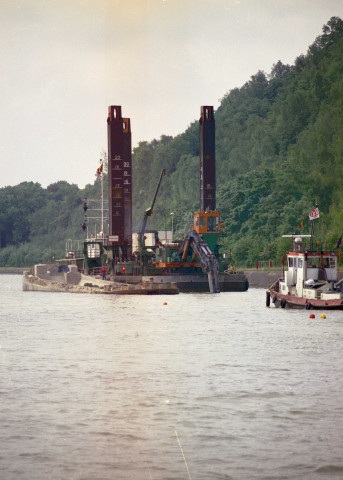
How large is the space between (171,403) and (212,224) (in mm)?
96734

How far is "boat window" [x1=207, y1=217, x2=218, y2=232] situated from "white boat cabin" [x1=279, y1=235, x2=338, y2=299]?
2043 inches

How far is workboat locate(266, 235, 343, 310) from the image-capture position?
65.8 meters

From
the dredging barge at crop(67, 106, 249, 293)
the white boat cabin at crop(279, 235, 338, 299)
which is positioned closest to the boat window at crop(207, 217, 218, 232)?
the dredging barge at crop(67, 106, 249, 293)

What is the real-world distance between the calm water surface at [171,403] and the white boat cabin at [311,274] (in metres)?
12.1

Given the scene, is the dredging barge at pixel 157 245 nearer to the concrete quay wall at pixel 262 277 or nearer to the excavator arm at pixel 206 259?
the excavator arm at pixel 206 259

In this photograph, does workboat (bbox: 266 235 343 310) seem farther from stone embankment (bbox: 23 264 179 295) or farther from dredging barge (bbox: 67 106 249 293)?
dredging barge (bbox: 67 106 249 293)

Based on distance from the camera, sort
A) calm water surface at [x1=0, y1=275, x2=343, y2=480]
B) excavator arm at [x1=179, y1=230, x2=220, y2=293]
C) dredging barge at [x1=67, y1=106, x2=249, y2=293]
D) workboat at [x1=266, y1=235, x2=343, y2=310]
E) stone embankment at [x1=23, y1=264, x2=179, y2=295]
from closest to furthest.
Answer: calm water surface at [x1=0, y1=275, x2=343, y2=480], workboat at [x1=266, y1=235, x2=343, y2=310], stone embankment at [x1=23, y1=264, x2=179, y2=295], excavator arm at [x1=179, y1=230, x2=220, y2=293], dredging barge at [x1=67, y1=106, x2=249, y2=293]

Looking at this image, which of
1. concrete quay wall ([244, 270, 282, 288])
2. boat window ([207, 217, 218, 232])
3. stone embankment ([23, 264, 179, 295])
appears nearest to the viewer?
stone embankment ([23, 264, 179, 295])

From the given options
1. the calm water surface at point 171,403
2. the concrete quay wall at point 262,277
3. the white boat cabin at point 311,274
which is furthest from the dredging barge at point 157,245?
the calm water surface at point 171,403

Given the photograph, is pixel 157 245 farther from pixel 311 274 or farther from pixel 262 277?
pixel 311 274

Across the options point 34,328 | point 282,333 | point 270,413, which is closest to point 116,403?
Result: point 270,413

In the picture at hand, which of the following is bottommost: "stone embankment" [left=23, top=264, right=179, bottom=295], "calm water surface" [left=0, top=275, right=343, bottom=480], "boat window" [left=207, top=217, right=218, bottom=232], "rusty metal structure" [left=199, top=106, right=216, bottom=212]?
"calm water surface" [left=0, top=275, right=343, bottom=480]

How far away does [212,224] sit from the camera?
124m

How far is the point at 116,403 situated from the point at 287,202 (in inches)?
4864
